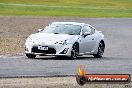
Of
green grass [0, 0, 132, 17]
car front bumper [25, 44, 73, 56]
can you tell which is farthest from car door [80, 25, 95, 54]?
green grass [0, 0, 132, 17]

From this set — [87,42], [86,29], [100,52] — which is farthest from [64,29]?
[100,52]

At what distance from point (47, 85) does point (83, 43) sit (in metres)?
10.9

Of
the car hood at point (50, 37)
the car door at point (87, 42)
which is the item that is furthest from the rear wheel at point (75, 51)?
the car door at point (87, 42)

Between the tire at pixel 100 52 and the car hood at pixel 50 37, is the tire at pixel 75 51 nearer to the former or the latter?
the car hood at pixel 50 37

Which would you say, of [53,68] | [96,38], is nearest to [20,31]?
[96,38]

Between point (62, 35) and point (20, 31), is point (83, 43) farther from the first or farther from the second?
point (20, 31)

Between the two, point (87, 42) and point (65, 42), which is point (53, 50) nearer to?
point (65, 42)

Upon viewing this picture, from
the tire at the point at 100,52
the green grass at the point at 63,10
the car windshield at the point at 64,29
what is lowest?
the green grass at the point at 63,10

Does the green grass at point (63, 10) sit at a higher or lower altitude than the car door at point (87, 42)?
lower

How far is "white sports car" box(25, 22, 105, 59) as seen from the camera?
2384 centimetres

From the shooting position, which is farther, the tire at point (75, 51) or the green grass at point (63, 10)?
the green grass at point (63, 10)

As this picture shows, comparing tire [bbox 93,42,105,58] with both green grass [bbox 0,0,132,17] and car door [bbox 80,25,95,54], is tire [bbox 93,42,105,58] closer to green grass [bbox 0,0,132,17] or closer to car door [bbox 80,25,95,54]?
car door [bbox 80,25,95,54]

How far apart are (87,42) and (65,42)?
1.94 meters

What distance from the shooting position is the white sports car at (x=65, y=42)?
23.8 m
